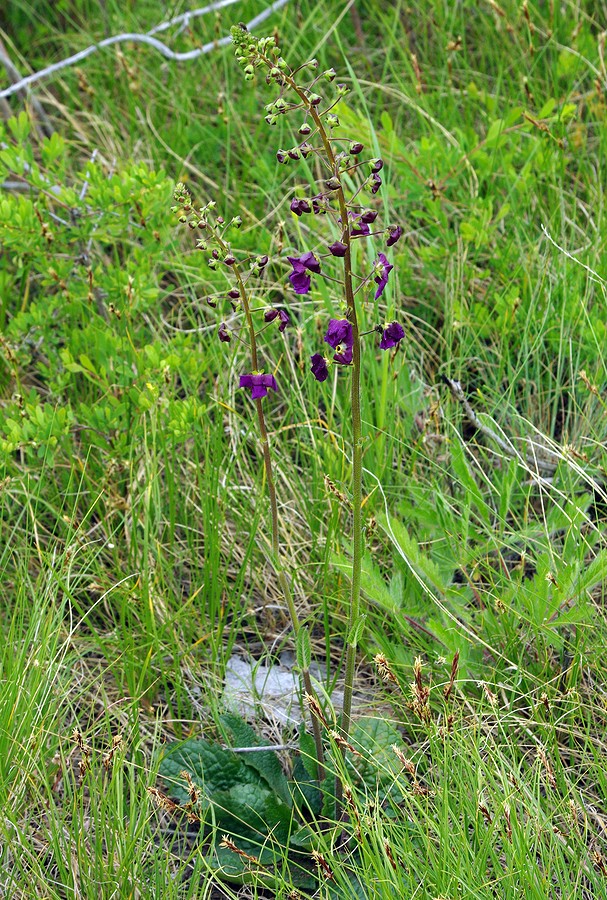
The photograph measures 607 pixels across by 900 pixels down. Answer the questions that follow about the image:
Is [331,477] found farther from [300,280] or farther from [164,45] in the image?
[164,45]

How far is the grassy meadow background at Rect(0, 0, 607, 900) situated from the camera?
1877 millimetres

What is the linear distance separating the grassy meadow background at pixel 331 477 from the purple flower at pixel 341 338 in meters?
0.61

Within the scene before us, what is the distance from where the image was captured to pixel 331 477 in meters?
2.52

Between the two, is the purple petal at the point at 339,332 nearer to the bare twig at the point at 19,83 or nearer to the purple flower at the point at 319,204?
the purple flower at the point at 319,204

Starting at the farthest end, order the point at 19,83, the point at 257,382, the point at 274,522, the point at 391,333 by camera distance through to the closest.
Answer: the point at 19,83
the point at 274,522
the point at 257,382
the point at 391,333

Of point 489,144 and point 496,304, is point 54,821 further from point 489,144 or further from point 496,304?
point 489,144

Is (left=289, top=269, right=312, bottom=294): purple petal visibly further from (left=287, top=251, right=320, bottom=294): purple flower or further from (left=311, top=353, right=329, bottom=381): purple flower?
(left=311, top=353, right=329, bottom=381): purple flower

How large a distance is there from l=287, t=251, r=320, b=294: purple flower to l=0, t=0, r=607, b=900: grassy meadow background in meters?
0.71

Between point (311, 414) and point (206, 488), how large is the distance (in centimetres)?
49

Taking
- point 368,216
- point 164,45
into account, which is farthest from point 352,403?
point 164,45

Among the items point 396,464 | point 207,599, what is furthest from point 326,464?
point 207,599

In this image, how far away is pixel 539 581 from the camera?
6.80 feet

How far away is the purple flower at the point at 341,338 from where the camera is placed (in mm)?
1601

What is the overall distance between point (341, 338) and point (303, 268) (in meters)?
0.14
